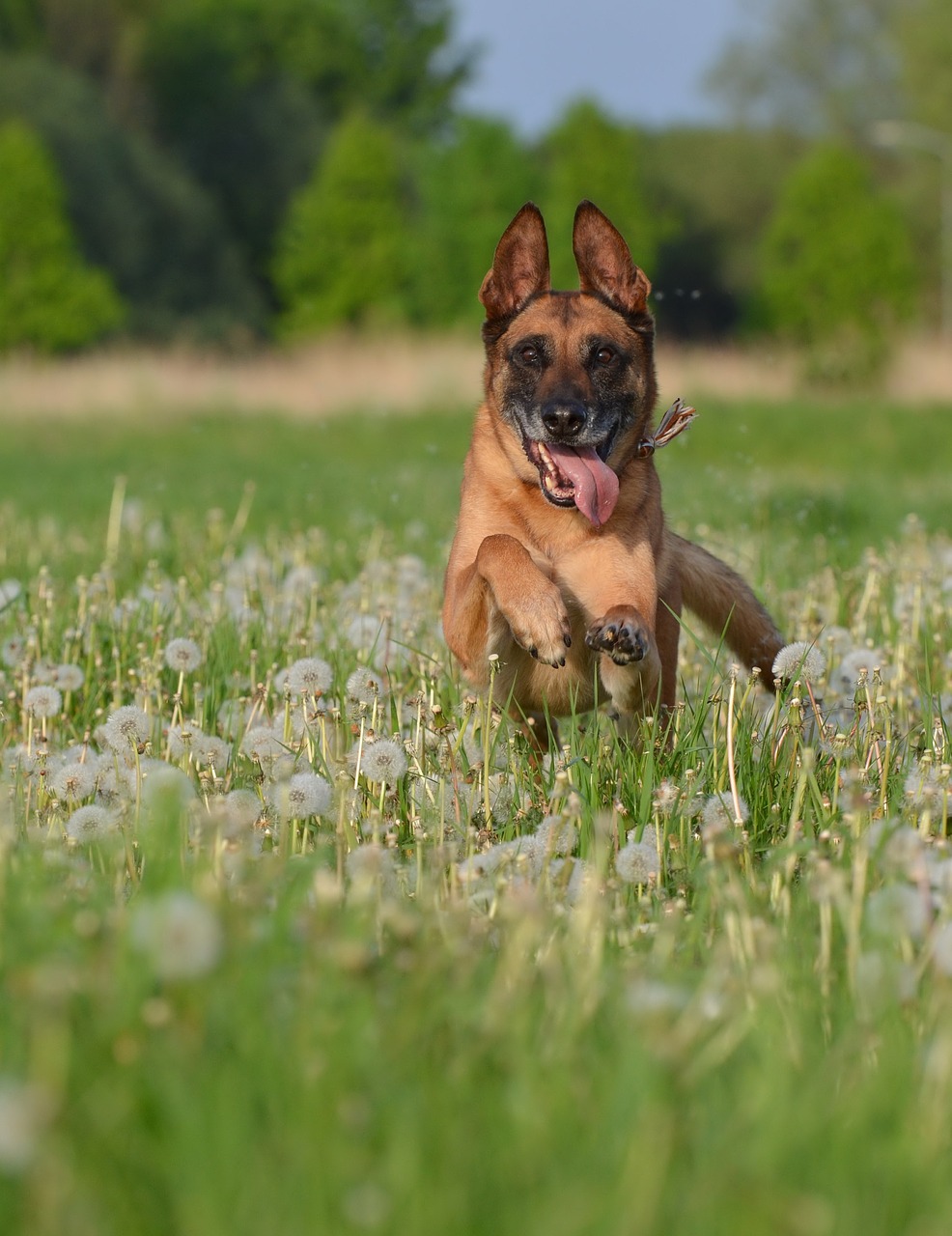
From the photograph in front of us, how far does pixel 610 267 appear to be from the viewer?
452 centimetres

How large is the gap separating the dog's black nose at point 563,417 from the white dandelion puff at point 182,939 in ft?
8.66

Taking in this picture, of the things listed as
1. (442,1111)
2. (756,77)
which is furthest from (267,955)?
(756,77)

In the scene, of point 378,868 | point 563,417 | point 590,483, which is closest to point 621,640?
point 590,483

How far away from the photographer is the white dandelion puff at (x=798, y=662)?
3414 mm

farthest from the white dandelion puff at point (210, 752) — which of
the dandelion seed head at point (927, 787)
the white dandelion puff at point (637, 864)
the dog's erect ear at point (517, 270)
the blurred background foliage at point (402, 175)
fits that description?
the blurred background foliage at point (402, 175)

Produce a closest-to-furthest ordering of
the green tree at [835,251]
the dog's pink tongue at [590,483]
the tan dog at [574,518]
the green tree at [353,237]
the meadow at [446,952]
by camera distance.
→ the meadow at [446,952], the tan dog at [574,518], the dog's pink tongue at [590,483], the green tree at [835,251], the green tree at [353,237]

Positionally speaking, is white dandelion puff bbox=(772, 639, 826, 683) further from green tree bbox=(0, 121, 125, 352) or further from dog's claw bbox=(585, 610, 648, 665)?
green tree bbox=(0, 121, 125, 352)

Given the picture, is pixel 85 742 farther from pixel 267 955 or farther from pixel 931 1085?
pixel 931 1085

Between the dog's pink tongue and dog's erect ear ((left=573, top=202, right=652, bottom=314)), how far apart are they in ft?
2.04

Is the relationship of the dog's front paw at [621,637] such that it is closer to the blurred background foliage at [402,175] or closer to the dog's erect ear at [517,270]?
the dog's erect ear at [517,270]

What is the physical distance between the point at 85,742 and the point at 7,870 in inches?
55.4

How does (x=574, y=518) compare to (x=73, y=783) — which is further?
(x=574, y=518)

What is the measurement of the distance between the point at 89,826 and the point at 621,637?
1385 mm

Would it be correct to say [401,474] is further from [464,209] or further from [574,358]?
[464,209]
